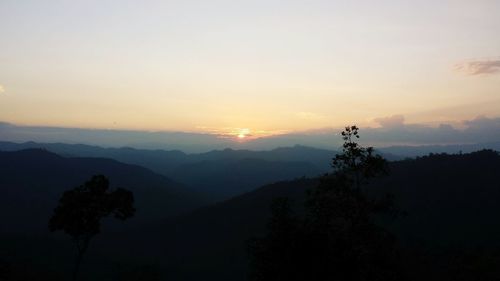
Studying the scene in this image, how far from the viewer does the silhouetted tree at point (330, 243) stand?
21.7 metres

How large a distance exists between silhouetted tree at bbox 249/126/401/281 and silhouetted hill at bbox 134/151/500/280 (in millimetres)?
70286

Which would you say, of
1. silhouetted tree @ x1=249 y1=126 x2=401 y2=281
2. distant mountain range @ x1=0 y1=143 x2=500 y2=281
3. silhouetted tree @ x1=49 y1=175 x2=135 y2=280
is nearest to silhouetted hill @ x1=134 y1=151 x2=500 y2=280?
distant mountain range @ x1=0 y1=143 x2=500 y2=281

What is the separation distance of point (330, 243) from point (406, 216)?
3460 inches

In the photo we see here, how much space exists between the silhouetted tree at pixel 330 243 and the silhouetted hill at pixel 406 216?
231 ft

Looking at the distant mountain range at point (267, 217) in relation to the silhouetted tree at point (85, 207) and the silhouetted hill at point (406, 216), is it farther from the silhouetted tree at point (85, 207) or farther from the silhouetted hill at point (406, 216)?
the silhouetted tree at point (85, 207)

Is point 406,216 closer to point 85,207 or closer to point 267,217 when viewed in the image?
point 267,217

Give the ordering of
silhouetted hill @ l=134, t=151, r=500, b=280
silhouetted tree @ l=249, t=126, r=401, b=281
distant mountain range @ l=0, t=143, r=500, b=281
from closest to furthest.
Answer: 1. silhouetted tree @ l=249, t=126, r=401, b=281
2. silhouetted hill @ l=134, t=151, r=500, b=280
3. distant mountain range @ l=0, t=143, r=500, b=281

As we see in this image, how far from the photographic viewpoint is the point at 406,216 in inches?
4053

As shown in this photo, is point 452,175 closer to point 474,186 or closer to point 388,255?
point 474,186

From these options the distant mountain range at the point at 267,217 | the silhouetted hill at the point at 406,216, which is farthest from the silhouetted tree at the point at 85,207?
the silhouetted hill at the point at 406,216

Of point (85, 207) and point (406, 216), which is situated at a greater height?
point (85, 207)

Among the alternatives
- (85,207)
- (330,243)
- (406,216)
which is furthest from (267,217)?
(330,243)

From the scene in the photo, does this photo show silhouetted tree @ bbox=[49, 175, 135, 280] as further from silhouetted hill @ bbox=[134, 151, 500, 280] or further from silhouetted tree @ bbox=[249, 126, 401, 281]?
silhouetted hill @ bbox=[134, 151, 500, 280]

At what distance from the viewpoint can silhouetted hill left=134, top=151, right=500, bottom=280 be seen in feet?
313
